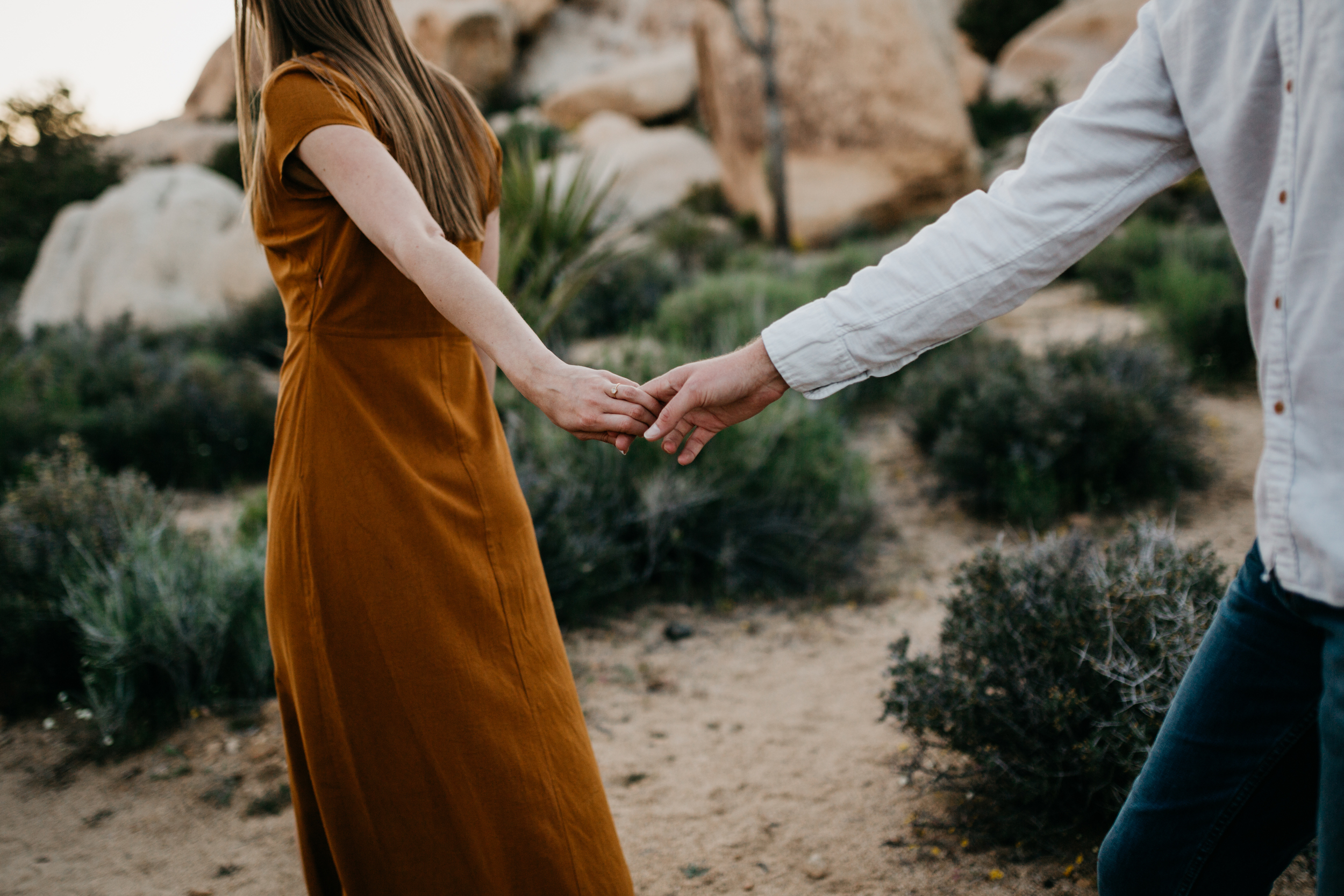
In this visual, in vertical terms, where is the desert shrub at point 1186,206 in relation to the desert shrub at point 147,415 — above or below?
above

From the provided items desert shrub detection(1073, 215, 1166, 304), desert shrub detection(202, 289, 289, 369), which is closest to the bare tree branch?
desert shrub detection(1073, 215, 1166, 304)

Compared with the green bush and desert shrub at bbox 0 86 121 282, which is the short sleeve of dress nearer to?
the green bush

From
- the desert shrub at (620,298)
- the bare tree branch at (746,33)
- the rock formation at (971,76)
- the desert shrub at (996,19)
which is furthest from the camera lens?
the desert shrub at (996,19)

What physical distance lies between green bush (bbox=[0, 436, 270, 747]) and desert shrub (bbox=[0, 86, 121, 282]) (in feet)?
46.1

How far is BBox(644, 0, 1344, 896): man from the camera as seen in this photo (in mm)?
907

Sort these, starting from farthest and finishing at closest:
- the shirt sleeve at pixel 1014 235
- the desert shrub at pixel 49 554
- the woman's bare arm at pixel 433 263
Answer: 1. the desert shrub at pixel 49 554
2. the woman's bare arm at pixel 433 263
3. the shirt sleeve at pixel 1014 235

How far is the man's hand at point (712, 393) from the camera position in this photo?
1.54m

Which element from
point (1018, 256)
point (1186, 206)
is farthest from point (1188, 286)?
point (1018, 256)

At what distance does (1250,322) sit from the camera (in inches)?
39.2

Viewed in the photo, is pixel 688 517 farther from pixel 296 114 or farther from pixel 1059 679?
pixel 296 114

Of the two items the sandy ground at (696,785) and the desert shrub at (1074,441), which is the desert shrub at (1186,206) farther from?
the sandy ground at (696,785)

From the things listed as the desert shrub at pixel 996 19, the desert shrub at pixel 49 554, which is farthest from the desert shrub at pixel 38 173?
the desert shrub at pixel 996 19

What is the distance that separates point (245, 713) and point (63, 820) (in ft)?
1.97

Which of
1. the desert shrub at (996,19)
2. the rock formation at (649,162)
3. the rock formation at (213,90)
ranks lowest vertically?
the rock formation at (649,162)
